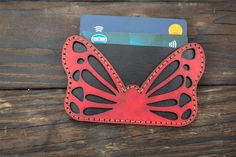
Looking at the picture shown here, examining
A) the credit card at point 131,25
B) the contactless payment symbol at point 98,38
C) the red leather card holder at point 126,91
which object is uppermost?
the credit card at point 131,25

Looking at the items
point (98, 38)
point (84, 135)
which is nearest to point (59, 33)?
point (98, 38)

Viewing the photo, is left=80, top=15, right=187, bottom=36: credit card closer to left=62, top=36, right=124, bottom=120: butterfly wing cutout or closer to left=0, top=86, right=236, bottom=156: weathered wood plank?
left=62, top=36, right=124, bottom=120: butterfly wing cutout

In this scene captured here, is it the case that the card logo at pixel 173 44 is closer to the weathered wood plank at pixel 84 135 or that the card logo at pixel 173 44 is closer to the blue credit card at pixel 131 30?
the blue credit card at pixel 131 30

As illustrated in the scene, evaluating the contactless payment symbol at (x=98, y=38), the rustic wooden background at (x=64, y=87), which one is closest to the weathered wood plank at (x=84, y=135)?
the rustic wooden background at (x=64, y=87)

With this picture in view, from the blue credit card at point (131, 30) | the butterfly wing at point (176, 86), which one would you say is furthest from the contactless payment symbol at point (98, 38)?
the butterfly wing at point (176, 86)

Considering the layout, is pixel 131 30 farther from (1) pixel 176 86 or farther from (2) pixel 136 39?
(1) pixel 176 86

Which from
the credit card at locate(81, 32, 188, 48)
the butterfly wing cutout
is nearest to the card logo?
the credit card at locate(81, 32, 188, 48)

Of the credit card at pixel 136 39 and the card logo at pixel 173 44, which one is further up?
the credit card at pixel 136 39

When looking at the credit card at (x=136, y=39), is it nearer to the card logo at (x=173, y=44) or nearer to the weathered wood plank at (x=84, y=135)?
the card logo at (x=173, y=44)
